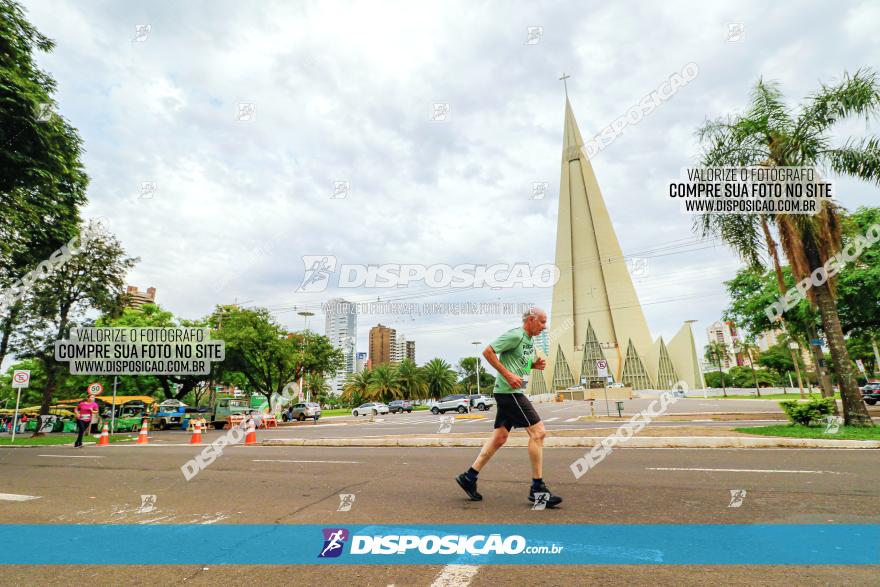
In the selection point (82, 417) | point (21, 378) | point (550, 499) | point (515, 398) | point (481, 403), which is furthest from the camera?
point (481, 403)

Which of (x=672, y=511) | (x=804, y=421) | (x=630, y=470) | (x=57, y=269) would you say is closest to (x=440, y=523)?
(x=672, y=511)

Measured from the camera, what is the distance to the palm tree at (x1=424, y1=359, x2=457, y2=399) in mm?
76062

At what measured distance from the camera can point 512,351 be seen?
502 centimetres

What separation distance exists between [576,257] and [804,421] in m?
73.4

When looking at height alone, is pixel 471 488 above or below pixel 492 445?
below

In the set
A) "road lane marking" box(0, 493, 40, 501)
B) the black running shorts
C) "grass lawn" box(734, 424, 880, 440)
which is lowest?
"grass lawn" box(734, 424, 880, 440)

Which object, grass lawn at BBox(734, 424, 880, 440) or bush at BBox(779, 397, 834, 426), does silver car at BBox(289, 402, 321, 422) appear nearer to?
grass lawn at BBox(734, 424, 880, 440)

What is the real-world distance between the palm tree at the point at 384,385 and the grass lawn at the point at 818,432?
60.2 metres

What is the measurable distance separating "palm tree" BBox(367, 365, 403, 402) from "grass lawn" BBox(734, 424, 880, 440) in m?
60.2

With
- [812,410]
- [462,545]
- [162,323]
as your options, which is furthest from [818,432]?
[162,323]

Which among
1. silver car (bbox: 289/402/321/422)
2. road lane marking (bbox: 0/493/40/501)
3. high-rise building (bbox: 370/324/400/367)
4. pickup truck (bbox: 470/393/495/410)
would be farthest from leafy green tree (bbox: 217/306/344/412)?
high-rise building (bbox: 370/324/400/367)

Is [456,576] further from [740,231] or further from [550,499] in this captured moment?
[740,231]

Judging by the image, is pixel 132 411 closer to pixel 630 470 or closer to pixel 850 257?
pixel 630 470

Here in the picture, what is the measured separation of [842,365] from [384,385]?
6212 centimetres
